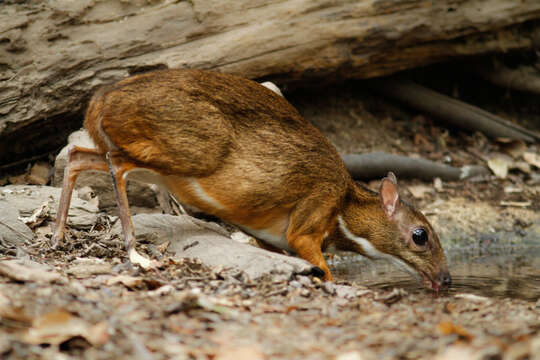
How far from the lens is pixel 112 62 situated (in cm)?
641

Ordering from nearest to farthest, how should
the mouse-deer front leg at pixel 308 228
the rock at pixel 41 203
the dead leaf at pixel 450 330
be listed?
the dead leaf at pixel 450 330 → the rock at pixel 41 203 → the mouse-deer front leg at pixel 308 228

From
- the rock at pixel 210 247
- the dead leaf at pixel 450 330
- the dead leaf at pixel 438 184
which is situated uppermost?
the dead leaf at pixel 450 330

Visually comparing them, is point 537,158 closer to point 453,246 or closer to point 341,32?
point 453,246

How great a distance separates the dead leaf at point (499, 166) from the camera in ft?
27.3

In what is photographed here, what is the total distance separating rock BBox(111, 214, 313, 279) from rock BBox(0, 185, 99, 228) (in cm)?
31

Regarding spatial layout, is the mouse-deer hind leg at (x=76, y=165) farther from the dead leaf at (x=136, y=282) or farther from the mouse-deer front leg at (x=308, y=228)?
the mouse-deer front leg at (x=308, y=228)

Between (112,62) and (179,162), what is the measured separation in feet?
7.65

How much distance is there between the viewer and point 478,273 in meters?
5.98

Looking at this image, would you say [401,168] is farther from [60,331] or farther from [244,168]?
[60,331]

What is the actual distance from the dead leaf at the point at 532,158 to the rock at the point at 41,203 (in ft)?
19.9

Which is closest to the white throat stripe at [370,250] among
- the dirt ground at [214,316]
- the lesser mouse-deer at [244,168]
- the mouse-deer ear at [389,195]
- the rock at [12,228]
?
the lesser mouse-deer at [244,168]

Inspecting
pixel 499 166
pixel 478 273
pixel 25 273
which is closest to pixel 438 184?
pixel 499 166

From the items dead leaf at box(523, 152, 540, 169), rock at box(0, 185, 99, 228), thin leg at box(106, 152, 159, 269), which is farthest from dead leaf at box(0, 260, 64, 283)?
dead leaf at box(523, 152, 540, 169)

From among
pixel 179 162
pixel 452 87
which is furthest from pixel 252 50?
pixel 452 87
